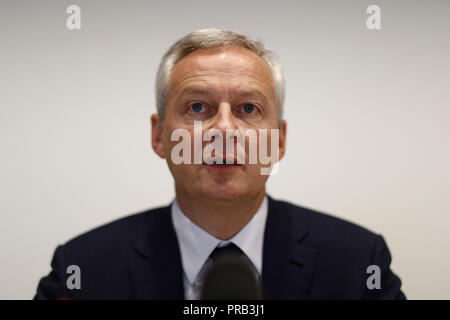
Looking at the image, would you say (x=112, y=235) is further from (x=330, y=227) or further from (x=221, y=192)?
(x=330, y=227)

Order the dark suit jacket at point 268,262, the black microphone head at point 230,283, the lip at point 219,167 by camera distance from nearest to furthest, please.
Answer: the black microphone head at point 230,283 → the lip at point 219,167 → the dark suit jacket at point 268,262

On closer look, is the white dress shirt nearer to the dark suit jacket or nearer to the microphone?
the dark suit jacket

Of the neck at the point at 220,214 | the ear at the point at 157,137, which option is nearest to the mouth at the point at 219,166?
the neck at the point at 220,214

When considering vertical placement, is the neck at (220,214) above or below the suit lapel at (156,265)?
above

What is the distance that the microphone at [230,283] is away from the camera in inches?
29.2

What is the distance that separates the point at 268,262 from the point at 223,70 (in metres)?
0.61

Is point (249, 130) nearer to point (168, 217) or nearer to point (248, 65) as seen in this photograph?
point (248, 65)

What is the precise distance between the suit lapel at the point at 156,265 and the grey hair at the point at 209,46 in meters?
0.39

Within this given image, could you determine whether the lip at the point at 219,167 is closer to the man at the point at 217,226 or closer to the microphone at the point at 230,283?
the man at the point at 217,226

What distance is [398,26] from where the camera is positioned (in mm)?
1560

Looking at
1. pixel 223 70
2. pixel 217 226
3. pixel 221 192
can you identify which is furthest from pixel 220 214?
pixel 223 70

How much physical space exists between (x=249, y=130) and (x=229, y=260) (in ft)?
1.30
